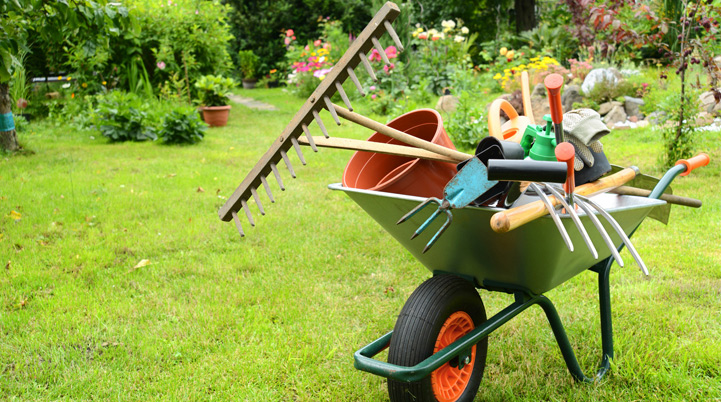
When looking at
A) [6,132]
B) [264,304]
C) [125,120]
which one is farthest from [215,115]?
[264,304]

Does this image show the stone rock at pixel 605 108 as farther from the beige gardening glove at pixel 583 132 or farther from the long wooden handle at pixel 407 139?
the long wooden handle at pixel 407 139

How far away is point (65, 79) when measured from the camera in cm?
792

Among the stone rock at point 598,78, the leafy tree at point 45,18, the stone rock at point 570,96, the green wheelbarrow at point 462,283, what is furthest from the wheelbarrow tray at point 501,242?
the stone rock at point 598,78

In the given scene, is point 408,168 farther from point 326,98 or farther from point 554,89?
point 554,89

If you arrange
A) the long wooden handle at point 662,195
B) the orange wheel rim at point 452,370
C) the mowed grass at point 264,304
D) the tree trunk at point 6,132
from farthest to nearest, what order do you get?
the tree trunk at point 6,132
the mowed grass at point 264,304
the long wooden handle at point 662,195
the orange wheel rim at point 452,370

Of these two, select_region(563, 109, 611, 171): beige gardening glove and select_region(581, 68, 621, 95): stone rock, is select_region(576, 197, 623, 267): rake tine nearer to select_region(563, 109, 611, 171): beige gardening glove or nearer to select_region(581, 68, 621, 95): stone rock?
select_region(563, 109, 611, 171): beige gardening glove

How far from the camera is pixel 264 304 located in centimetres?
241

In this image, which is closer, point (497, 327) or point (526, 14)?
point (497, 327)

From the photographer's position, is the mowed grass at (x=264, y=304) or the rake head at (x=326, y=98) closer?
the rake head at (x=326, y=98)

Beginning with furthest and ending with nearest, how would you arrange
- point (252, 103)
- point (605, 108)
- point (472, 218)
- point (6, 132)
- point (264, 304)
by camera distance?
point (252, 103) → point (605, 108) → point (6, 132) → point (264, 304) → point (472, 218)

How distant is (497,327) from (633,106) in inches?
223

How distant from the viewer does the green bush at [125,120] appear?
20.0 feet

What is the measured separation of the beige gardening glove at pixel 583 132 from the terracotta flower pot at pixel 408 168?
333 millimetres

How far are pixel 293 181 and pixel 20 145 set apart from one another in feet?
9.42
